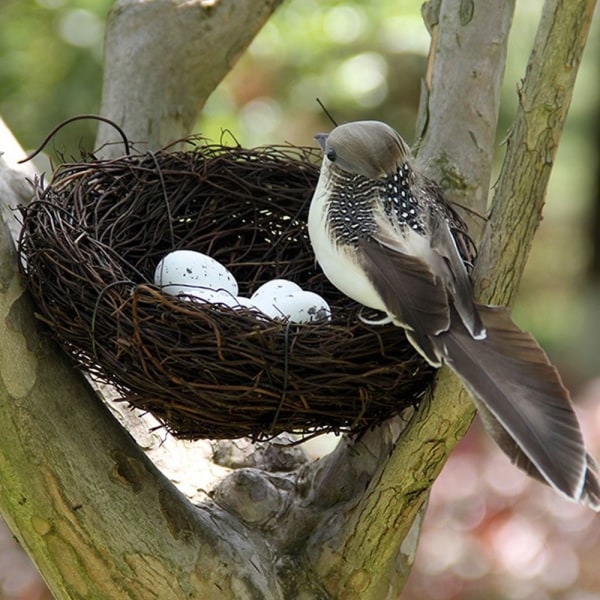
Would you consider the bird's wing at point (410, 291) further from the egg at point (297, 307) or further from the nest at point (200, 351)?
the egg at point (297, 307)

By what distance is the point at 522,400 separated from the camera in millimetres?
1521

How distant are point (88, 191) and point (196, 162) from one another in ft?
0.97

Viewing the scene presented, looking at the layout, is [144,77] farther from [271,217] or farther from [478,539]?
[478,539]

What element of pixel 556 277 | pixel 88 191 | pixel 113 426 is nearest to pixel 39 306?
pixel 113 426

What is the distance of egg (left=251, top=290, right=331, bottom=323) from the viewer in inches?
79.1

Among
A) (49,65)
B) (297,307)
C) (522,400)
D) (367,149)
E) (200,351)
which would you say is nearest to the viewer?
(522,400)

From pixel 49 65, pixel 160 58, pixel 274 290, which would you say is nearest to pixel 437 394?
pixel 274 290

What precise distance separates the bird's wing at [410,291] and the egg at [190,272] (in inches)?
18.8

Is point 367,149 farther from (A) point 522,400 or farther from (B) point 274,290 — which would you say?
(A) point 522,400

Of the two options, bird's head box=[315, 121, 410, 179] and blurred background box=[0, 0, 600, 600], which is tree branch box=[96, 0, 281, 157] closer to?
blurred background box=[0, 0, 600, 600]

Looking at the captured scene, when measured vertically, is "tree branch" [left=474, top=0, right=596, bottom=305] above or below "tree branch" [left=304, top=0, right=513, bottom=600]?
above

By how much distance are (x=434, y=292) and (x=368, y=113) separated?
14.0ft

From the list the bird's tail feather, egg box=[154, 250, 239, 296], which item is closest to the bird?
the bird's tail feather

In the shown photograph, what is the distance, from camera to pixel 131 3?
265 cm
